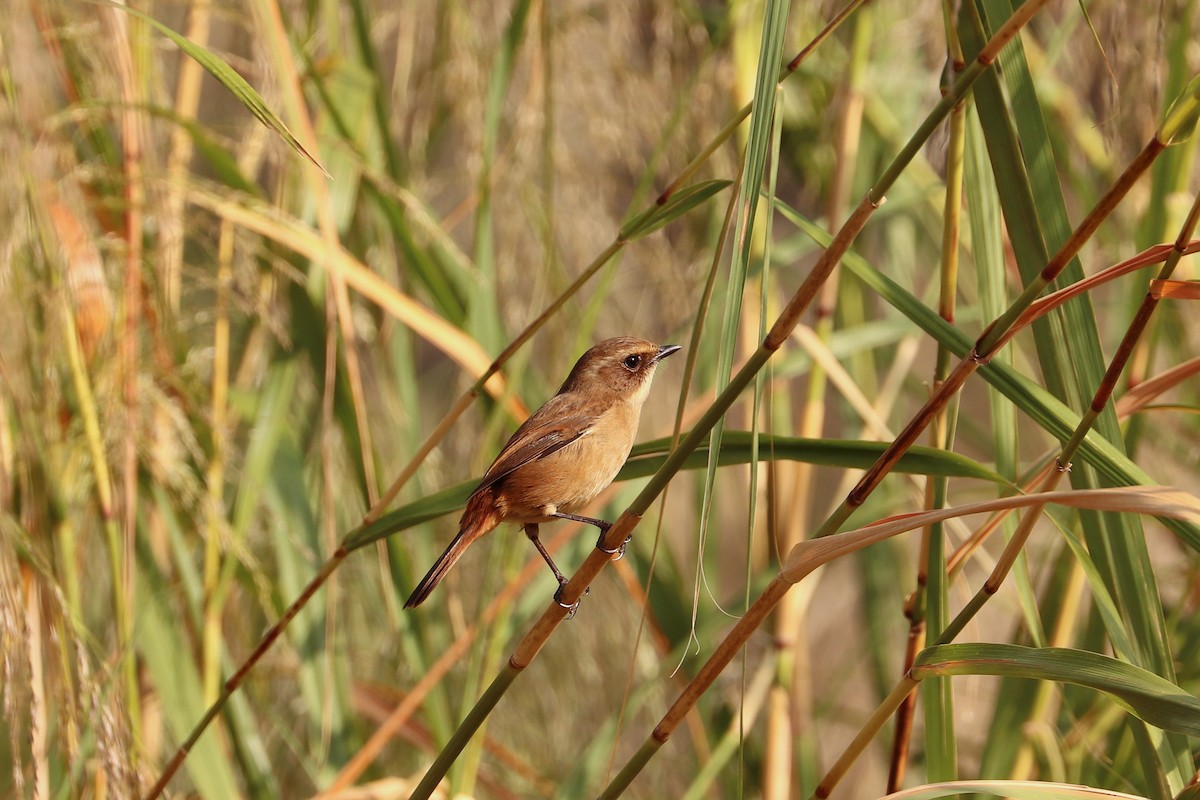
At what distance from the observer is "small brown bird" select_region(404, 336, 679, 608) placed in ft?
6.79

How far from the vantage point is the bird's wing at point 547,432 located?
2104 mm

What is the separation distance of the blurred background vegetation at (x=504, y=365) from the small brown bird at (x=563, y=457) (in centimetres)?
12

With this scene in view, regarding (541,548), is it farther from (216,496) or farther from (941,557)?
(941,557)

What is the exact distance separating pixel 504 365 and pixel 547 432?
1.28 ft

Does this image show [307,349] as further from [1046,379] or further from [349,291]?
[1046,379]

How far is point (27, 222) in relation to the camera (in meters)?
1.74

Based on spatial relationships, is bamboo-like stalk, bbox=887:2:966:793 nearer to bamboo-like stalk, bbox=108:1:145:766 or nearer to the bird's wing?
the bird's wing

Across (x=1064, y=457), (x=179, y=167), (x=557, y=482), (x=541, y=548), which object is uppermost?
(x=179, y=167)

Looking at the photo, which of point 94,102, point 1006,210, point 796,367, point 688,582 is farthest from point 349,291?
point 1006,210

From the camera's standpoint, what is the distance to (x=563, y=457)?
213 cm

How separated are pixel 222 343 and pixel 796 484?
4.05 feet

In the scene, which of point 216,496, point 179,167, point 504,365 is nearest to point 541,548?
point 504,365

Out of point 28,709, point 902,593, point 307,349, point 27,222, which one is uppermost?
point 27,222

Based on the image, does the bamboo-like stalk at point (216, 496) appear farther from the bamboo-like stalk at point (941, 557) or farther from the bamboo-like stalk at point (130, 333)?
the bamboo-like stalk at point (941, 557)
